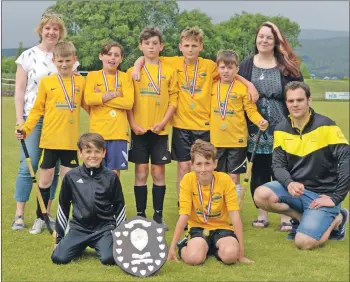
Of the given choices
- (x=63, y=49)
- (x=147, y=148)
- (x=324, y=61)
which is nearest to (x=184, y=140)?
(x=147, y=148)

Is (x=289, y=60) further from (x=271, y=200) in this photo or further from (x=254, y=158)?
(x=271, y=200)

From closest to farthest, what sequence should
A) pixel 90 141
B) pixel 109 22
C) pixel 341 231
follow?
pixel 90 141
pixel 341 231
pixel 109 22

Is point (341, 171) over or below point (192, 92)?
below

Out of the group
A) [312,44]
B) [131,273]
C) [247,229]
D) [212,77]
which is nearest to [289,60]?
[212,77]

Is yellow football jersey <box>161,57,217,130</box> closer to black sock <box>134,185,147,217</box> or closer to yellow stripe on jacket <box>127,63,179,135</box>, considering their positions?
yellow stripe on jacket <box>127,63,179,135</box>

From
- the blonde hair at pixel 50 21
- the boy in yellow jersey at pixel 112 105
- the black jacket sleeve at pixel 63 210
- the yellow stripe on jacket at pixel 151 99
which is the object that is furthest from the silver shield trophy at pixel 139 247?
the blonde hair at pixel 50 21

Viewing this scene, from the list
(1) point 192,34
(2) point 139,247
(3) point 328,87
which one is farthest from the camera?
(3) point 328,87

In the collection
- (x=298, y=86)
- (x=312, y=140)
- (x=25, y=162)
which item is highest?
(x=298, y=86)

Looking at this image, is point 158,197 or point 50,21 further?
point 158,197

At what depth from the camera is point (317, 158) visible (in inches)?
214

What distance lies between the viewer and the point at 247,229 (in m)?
5.98

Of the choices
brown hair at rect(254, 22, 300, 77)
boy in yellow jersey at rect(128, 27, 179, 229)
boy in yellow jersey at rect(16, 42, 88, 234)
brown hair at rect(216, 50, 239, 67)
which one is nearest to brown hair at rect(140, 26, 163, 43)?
boy in yellow jersey at rect(128, 27, 179, 229)

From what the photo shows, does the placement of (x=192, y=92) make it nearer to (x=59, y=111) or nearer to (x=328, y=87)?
(x=59, y=111)

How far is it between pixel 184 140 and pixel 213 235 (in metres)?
1.32
